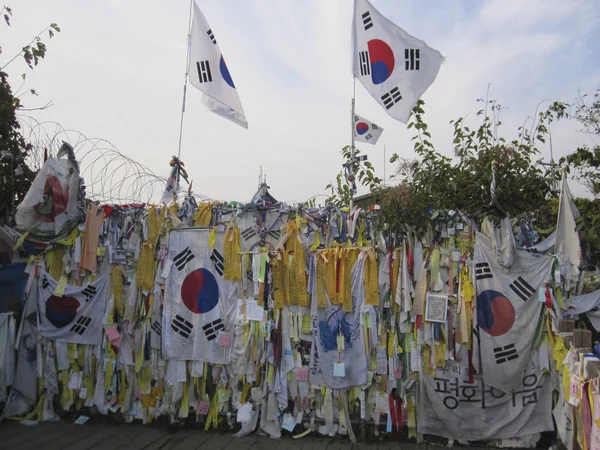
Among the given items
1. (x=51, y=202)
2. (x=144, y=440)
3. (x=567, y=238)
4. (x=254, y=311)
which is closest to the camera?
(x=567, y=238)

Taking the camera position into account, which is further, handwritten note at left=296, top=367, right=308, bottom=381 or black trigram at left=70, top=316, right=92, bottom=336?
black trigram at left=70, top=316, right=92, bottom=336

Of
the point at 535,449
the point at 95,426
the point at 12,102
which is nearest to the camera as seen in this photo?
the point at 535,449

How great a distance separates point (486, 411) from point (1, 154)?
7.34 m

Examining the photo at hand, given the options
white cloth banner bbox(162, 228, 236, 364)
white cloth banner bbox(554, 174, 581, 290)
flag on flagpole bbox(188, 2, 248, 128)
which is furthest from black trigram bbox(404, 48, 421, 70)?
white cloth banner bbox(162, 228, 236, 364)

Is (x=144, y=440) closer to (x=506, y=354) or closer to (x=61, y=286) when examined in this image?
(x=61, y=286)

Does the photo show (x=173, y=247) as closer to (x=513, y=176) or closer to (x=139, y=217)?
(x=139, y=217)

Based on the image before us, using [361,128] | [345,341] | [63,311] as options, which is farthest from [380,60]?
[63,311]

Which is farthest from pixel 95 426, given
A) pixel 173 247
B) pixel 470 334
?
pixel 470 334

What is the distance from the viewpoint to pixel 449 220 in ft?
18.0

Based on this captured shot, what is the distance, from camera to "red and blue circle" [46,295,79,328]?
6.16 meters

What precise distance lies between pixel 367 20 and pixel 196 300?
4249mm

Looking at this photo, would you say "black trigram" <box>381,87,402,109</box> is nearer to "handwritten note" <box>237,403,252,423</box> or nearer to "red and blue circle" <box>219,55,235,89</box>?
"red and blue circle" <box>219,55,235,89</box>

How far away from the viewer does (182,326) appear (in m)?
5.87

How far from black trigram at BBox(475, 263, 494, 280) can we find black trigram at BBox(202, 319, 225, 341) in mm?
3158
